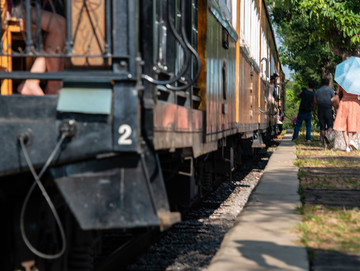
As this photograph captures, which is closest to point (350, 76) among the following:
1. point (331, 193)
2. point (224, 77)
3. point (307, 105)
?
point (307, 105)

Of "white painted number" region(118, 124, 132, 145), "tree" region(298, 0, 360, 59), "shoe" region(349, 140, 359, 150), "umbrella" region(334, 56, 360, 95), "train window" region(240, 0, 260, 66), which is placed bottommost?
"shoe" region(349, 140, 359, 150)

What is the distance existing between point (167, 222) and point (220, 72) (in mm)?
3400

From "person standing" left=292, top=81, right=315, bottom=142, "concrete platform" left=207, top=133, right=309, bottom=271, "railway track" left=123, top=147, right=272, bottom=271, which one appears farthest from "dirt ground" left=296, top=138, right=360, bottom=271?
"person standing" left=292, top=81, right=315, bottom=142

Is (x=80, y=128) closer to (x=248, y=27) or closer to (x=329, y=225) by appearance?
(x=329, y=225)

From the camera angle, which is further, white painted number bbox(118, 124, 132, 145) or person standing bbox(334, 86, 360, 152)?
person standing bbox(334, 86, 360, 152)

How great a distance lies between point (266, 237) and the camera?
4.36 meters

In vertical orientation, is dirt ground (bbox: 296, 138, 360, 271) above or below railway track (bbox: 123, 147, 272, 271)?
above

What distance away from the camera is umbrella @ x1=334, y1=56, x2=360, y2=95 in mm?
13320

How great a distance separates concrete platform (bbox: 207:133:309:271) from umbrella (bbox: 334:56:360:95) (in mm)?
6861

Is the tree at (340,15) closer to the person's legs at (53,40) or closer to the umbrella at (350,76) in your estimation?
the umbrella at (350,76)

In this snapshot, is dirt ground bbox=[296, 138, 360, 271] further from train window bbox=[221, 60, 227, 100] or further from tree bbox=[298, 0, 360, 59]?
tree bbox=[298, 0, 360, 59]

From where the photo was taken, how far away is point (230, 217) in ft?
24.2

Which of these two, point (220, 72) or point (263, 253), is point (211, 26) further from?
point (263, 253)

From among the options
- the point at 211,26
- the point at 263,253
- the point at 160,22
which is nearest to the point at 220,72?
the point at 211,26
